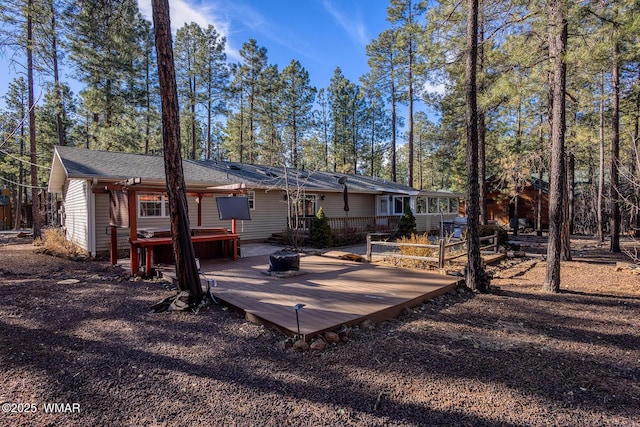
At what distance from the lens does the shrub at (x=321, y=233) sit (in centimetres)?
1309

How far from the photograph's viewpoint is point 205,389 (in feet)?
9.43

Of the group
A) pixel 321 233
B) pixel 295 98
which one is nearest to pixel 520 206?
pixel 295 98

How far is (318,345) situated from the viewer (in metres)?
3.65

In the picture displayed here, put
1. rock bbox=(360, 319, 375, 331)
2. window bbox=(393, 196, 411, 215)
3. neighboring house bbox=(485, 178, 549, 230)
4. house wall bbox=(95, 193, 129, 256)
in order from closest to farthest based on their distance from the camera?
1. rock bbox=(360, 319, 375, 331)
2. house wall bbox=(95, 193, 129, 256)
3. window bbox=(393, 196, 411, 215)
4. neighboring house bbox=(485, 178, 549, 230)

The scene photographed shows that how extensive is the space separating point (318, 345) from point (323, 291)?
2.14 m

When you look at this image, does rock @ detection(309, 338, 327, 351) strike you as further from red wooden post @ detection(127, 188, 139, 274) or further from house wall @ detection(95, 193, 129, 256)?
house wall @ detection(95, 193, 129, 256)

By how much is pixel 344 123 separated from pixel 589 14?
969 inches

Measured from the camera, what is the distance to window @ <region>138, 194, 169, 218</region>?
36.1 ft

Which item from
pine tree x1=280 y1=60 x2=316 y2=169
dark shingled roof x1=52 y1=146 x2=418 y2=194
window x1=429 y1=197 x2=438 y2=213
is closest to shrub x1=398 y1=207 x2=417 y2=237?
dark shingled roof x1=52 y1=146 x2=418 y2=194

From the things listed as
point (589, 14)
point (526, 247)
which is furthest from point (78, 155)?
point (526, 247)

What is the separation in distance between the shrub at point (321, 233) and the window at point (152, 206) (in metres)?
5.56

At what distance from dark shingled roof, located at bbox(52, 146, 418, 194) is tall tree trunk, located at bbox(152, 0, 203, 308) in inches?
129

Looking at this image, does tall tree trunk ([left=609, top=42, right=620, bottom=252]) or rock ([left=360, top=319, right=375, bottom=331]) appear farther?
tall tree trunk ([left=609, top=42, right=620, bottom=252])

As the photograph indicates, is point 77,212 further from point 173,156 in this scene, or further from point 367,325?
point 367,325
